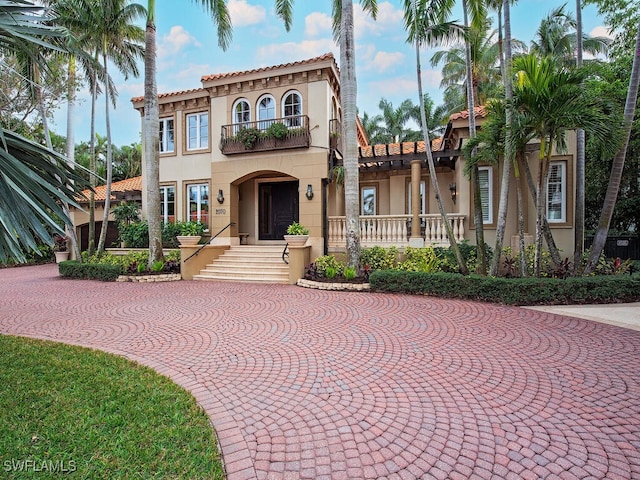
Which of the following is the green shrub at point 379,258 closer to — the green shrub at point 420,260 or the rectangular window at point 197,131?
the green shrub at point 420,260

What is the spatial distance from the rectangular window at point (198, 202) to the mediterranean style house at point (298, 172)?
0.15ft

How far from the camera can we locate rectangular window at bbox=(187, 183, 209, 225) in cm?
1409

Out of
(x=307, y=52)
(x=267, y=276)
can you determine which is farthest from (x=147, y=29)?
(x=267, y=276)

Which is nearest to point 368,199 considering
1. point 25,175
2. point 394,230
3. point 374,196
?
point 374,196

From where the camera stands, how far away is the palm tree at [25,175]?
119 inches

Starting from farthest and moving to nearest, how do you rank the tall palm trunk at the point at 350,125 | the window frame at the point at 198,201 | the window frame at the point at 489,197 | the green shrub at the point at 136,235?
the window frame at the point at 198,201, the green shrub at the point at 136,235, the window frame at the point at 489,197, the tall palm trunk at the point at 350,125

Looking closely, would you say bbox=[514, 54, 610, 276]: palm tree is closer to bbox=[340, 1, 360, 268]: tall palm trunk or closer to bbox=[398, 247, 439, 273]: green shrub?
A: bbox=[398, 247, 439, 273]: green shrub

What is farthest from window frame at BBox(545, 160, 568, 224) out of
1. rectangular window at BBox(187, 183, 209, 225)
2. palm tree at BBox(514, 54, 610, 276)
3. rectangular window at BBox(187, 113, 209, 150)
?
rectangular window at BBox(187, 113, 209, 150)

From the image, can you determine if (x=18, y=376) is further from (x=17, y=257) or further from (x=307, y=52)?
(x=307, y=52)

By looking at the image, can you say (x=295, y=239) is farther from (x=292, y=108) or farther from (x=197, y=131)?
(x=197, y=131)

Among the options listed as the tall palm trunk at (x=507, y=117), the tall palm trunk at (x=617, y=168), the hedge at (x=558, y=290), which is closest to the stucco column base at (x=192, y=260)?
the hedge at (x=558, y=290)

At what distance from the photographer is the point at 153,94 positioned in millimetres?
10836

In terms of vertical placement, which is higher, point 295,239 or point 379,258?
point 295,239

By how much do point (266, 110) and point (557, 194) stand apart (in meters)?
10.8
